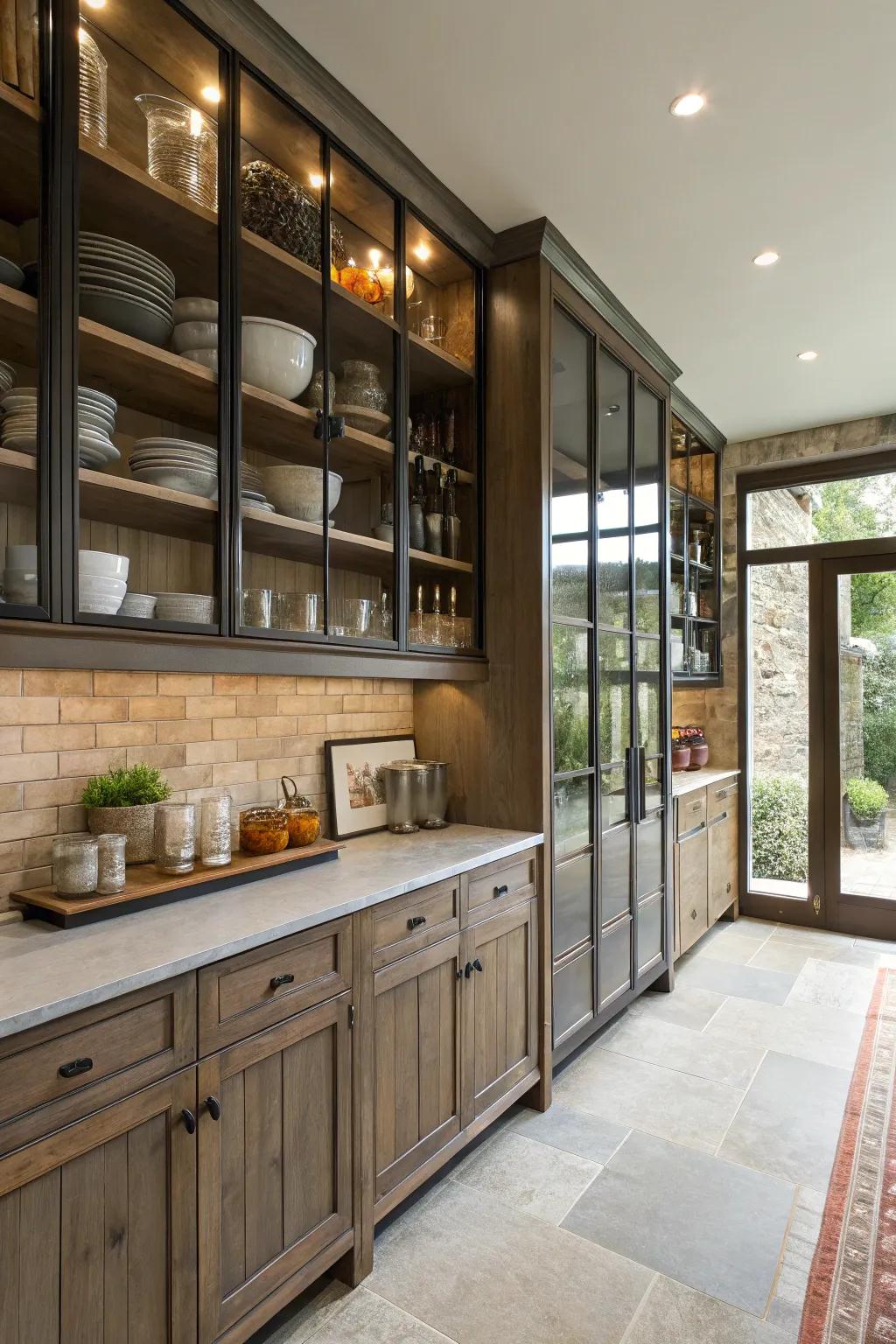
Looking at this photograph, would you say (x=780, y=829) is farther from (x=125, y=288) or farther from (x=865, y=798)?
(x=125, y=288)

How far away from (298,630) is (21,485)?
0.75m

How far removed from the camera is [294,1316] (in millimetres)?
1784

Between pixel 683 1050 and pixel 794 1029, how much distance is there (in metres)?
0.56

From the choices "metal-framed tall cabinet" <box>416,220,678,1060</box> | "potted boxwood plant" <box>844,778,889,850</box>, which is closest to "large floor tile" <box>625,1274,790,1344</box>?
"metal-framed tall cabinet" <box>416,220,678,1060</box>

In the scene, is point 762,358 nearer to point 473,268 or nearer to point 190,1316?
point 473,268

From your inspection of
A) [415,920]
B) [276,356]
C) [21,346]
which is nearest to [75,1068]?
[415,920]

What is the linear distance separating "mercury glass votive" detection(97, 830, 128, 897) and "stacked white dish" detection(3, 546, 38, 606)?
0.56 meters

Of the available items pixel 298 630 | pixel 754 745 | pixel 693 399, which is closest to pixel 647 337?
pixel 693 399

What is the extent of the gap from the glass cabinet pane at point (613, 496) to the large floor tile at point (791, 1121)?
1.80 metres

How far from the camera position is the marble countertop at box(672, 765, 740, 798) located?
157 inches

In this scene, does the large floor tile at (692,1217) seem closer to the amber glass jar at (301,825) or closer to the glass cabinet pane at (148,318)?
the amber glass jar at (301,825)

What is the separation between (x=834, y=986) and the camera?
12.4 feet

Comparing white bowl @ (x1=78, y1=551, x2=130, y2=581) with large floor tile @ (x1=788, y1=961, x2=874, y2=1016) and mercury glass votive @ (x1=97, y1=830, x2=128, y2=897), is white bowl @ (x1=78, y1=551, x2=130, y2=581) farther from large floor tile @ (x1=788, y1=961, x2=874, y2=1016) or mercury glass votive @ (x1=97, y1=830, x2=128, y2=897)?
large floor tile @ (x1=788, y1=961, x2=874, y2=1016)

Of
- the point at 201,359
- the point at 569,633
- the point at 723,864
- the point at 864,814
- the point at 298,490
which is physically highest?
the point at 201,359
